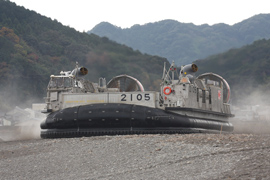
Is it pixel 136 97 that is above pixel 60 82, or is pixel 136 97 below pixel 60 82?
below

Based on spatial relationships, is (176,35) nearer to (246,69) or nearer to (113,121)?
(246,69)

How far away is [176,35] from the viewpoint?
7550 centimetres

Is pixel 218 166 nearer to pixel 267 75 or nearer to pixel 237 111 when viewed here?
pixel 267 75

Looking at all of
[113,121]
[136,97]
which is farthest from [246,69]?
[113,121]

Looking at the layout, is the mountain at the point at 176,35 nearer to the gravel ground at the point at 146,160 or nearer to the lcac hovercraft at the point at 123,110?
the lcac hovercraft at the point at 123,110

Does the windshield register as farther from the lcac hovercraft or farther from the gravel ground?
the gravel ground

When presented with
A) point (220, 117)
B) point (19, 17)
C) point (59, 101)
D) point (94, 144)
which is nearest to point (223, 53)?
point (220, 117)

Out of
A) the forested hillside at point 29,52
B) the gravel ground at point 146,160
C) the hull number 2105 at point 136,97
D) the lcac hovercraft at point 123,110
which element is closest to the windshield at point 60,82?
the lcac hovercraft at point 123,110

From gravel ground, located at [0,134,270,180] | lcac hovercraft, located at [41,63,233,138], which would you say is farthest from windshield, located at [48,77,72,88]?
gravel ground, located at [0,134,270,180]

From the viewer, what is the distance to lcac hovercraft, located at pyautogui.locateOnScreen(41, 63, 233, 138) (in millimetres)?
14500

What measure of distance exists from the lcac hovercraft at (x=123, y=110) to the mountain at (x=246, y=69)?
8.52 meters

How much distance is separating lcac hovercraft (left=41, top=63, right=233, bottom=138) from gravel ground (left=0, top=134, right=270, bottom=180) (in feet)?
9.77

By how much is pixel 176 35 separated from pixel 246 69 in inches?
1709

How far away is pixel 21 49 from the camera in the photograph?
2030 inches
